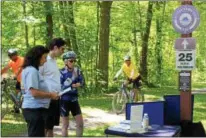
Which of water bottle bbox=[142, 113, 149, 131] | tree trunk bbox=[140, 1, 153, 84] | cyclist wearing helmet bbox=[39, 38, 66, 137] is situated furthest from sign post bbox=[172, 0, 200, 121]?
tree trunk bbox=[140, 1, 153, 84]

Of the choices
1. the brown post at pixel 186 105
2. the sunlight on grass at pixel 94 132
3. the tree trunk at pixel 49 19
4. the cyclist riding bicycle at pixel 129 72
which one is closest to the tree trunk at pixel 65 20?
the tree trunk at pixel 49 19

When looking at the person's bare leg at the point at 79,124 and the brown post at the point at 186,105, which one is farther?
the person's bare leg at the point at 79,124

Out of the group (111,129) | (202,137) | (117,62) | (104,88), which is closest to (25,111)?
(111,129)

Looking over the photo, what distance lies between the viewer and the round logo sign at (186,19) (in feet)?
21.7

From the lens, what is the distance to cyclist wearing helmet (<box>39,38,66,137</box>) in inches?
248

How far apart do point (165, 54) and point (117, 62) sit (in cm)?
575

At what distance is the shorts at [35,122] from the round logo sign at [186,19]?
254 centimetres

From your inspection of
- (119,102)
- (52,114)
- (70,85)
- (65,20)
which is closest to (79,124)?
(70,85)

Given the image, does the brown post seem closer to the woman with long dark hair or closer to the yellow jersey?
the woman with long dark hair

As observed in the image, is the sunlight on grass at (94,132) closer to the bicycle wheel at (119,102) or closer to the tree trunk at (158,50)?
the bicycle wheel at (119,102)

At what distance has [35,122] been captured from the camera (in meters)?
5.26

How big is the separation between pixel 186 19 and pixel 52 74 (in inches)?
84.2

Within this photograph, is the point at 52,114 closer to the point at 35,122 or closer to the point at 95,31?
the point at 35,122

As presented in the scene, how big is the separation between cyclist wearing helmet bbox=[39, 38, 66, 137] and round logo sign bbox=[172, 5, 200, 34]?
173cm
